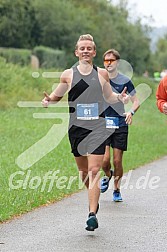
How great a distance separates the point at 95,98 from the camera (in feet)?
26.9

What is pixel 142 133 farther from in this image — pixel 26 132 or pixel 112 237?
pixel 112 237

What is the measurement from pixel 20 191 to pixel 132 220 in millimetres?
2371

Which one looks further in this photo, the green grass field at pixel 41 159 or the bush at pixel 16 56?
the bush at pixel 16 56

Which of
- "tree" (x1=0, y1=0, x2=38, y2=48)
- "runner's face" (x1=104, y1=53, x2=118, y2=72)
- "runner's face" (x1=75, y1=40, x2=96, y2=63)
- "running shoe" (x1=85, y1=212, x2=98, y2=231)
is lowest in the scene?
"running shoe" (x1=85, y1=212, x2=98, y2=231)

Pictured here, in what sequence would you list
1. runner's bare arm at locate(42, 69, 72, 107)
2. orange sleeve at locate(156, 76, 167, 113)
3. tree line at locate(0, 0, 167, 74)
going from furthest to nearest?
tree line at locate(0, 0, 167, 74)
orange sleeve at locate(156, 76, 167, 113)
runner's bare arm at locate(42, 69, 72, 107)

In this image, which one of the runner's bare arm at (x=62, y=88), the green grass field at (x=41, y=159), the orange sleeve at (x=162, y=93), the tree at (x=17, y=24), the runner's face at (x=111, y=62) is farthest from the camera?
the tree at (x=17, y=24)

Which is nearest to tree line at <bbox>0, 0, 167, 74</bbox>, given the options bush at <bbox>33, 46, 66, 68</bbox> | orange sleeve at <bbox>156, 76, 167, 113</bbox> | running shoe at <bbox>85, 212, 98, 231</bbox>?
bush at <bbox>33, 46, 66, 68</bbox>

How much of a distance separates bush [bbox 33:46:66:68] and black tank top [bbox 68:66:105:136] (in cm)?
4101

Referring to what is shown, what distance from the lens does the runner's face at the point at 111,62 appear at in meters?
10.3

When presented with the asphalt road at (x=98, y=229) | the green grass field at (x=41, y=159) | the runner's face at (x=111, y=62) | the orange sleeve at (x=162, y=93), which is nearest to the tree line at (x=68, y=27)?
the green grass field at (x=41, y=159)

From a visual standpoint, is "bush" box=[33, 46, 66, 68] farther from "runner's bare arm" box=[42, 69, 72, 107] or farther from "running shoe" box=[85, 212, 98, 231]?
"running shoe" box=[85, 212, 98, 231]

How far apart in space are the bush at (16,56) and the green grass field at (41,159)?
13.0 meters

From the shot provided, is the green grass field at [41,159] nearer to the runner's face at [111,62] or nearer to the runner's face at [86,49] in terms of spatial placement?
the runner's face at [111,62]

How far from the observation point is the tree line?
51281mm
